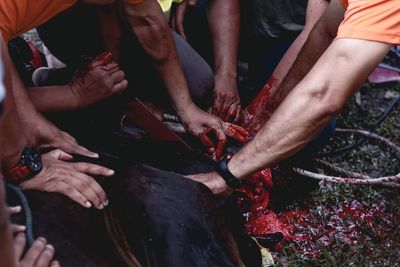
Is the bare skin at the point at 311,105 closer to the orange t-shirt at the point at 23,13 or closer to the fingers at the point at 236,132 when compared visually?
the fingers at the point at 236,132

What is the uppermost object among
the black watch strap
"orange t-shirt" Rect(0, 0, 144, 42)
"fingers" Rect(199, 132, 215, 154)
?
"orange t-shirt" Rect(0, 0, 144, 42)

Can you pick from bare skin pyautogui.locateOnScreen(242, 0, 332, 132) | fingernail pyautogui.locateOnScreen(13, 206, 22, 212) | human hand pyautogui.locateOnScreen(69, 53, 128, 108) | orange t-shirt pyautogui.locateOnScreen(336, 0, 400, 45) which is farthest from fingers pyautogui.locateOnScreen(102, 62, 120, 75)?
orange t-shirt pyautogui.locateOnScreen(336, 0, 400, 45)

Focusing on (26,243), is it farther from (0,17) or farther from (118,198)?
(0,17)

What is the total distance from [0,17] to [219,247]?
129 centimetres

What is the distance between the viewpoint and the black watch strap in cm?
271

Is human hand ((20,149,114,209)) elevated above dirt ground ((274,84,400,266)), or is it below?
above

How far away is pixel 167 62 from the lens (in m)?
3.28

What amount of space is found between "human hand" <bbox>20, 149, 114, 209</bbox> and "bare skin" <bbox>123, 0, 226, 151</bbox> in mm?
790

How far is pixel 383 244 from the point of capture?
316 centimetres

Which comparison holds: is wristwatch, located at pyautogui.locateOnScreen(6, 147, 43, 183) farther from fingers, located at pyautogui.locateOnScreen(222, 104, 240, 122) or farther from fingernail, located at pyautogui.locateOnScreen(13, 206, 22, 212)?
fingers, located at pyautogui.locateOnScreen(222, 104, 240, 122)

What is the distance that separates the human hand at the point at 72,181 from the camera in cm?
235

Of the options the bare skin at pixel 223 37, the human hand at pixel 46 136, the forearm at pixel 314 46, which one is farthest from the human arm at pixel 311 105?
the bare skin at pixel 223 37

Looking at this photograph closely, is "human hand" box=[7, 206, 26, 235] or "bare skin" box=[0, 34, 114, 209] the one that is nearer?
"human hand" box=[7, 206, 26, 235]

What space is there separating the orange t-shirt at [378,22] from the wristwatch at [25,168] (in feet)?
4.30
